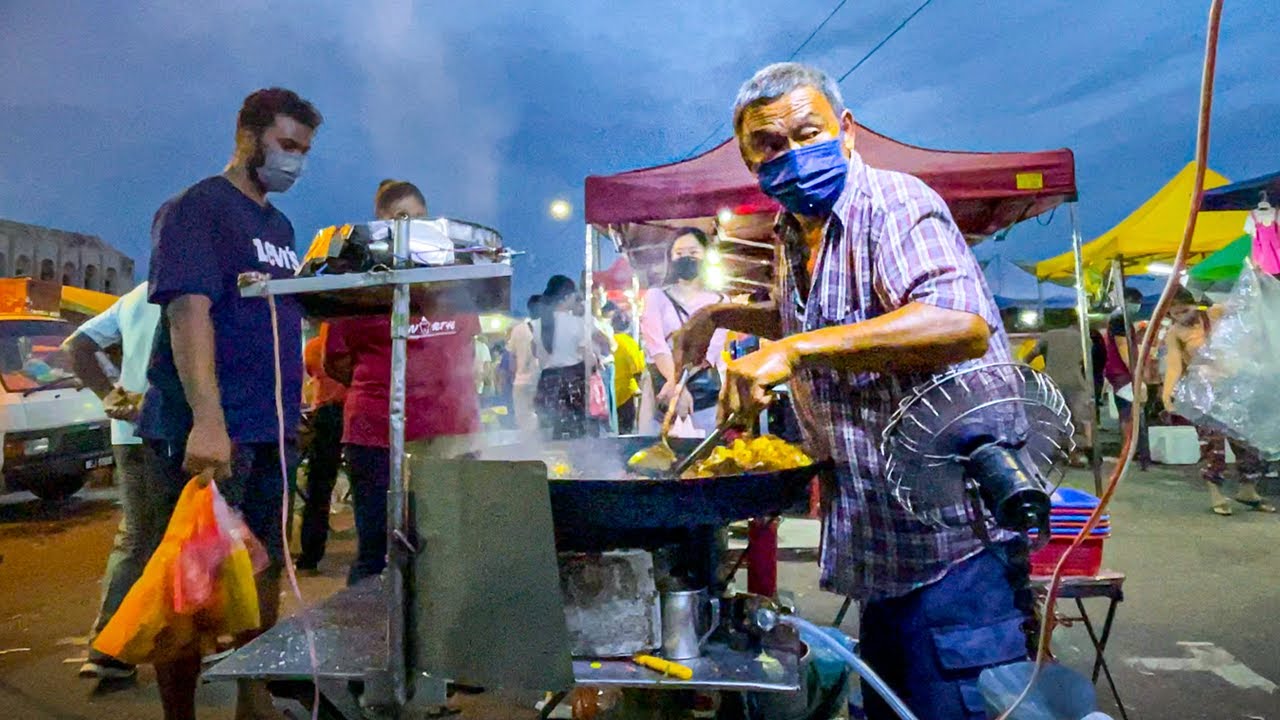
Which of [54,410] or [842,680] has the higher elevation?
[54,410]

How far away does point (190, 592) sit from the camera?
2348 millimetres

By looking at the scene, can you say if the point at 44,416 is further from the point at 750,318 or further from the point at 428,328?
the point at 750,318

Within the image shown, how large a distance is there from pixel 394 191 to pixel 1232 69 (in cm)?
10383

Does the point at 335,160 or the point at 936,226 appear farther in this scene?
the point at 335,160

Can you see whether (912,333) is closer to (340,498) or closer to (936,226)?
(936,226)

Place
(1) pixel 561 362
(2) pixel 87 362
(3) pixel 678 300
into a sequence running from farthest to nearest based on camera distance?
(1) pixel 561 362 → (3) pixel 678 300 → (2) pixel 87 362

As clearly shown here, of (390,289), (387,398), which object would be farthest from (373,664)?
(387,398)

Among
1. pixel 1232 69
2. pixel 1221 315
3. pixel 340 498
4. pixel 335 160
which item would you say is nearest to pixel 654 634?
pixel 1221 315

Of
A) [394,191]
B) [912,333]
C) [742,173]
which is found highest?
[742,173]

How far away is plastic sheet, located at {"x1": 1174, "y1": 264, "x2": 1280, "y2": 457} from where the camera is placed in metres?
5.87

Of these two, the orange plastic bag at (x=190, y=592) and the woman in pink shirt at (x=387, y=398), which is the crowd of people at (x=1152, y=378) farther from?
the orange plastic bag at (x=190, y=592)

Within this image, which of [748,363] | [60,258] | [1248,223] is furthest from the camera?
[60,258]

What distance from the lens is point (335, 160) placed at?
7688 cm

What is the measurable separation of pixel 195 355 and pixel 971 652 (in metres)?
2.64
